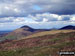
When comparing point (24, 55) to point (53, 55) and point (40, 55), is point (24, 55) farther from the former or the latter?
point (53, 55)

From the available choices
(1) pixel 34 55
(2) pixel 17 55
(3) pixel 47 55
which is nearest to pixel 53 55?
(3) pixel 47 55

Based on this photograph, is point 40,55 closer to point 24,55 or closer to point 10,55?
point 24,55

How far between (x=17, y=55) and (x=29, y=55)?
13283 millimetres

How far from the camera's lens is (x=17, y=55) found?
199m

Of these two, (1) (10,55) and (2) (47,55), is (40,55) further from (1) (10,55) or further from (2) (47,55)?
(1) (10,55)

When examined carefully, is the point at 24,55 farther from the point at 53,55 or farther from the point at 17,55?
the point at 53,55

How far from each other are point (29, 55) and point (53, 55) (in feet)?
84.1

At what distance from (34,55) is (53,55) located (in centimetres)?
2104

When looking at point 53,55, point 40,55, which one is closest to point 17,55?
point 40,55

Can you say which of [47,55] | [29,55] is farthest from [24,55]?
[47,55]

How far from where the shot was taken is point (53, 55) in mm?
190125

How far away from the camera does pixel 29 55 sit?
19638cm

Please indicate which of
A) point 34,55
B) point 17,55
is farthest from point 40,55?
point 17,55

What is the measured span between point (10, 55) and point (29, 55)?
67.5 feet
